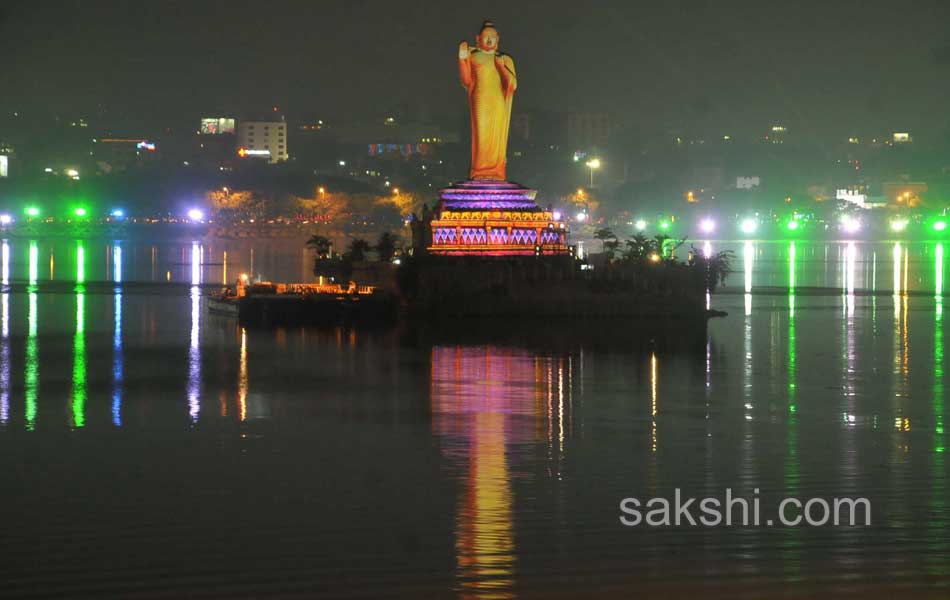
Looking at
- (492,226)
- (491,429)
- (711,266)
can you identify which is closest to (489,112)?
(492,226)

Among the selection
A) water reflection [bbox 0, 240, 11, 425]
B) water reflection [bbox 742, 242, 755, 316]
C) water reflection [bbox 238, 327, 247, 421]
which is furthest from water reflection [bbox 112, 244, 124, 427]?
water reflection [bbox 742, 242, 755, 316]

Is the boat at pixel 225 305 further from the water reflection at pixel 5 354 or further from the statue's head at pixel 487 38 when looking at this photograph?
the statue's head at pixel 487 38

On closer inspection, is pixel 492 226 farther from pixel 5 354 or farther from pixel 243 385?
pixel 243 385

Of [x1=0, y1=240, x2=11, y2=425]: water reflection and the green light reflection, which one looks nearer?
the green light reflection

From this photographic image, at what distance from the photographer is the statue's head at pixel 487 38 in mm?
30422

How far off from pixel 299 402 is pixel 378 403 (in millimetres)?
817

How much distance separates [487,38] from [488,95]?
1.29 m

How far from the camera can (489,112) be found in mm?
31359

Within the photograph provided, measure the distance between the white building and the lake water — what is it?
106 m

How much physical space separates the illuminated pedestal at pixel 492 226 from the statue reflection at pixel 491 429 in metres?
9.87

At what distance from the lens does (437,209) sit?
31219 millimetres

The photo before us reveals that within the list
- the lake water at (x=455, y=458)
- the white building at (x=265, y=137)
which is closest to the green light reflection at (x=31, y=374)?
the lake water at (x=455, y=458)

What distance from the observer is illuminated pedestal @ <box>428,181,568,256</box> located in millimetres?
30344

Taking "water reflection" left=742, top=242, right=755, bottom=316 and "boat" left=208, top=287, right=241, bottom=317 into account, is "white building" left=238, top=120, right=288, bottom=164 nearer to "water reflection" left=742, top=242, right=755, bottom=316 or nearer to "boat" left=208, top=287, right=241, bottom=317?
"water reflection" left=742, top=242, right=755, bottom=316
